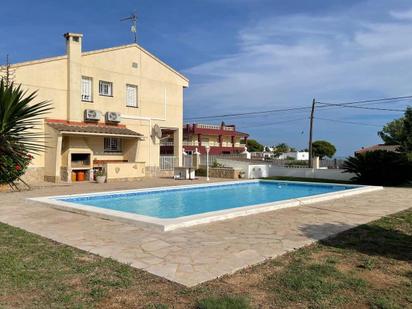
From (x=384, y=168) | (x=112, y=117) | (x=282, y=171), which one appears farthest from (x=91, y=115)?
(x=384, y=168)

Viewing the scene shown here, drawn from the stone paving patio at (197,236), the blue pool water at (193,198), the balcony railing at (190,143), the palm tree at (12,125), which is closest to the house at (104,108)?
the blue pool water at (193,198)

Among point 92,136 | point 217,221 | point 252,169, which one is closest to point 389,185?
point 252,169

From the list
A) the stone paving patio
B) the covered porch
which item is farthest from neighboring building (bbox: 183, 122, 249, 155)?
the stone paving patio

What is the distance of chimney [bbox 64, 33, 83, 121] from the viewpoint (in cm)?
2180

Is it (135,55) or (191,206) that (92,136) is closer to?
(135,55)

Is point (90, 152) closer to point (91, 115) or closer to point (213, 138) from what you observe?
point (91, 115)

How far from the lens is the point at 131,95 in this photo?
2572 centimetres

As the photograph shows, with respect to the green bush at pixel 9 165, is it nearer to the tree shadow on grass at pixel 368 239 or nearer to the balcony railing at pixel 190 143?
the tree shadow on grass at pixel 368 239

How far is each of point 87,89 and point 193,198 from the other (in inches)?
420

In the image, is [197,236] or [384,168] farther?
[384,168]

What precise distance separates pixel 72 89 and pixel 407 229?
18767 mm

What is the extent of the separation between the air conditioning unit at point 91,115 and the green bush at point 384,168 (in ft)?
51.9

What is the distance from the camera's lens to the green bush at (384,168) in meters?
21.4

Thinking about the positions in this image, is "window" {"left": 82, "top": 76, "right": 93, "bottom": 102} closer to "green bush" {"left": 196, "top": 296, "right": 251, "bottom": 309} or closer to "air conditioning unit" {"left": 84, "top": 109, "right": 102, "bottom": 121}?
"air conditioning unit" {"left": 84, "top": 109, "right": 102, "bottom": 121}
